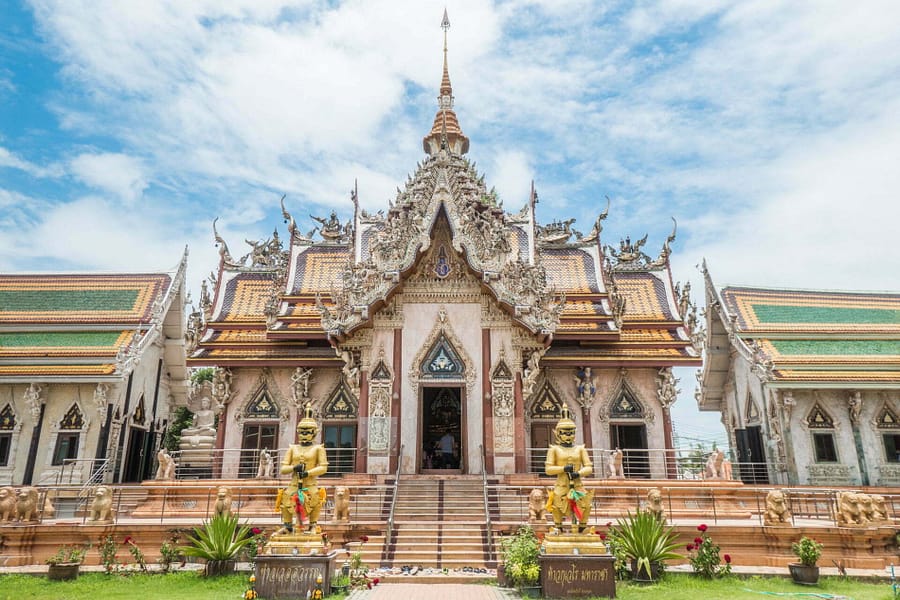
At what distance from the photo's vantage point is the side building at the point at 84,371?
53.1 feet

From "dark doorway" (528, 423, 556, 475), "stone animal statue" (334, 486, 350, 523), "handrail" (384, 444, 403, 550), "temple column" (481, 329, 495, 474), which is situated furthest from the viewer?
"dark doorway" (528, 423, 556, 475)

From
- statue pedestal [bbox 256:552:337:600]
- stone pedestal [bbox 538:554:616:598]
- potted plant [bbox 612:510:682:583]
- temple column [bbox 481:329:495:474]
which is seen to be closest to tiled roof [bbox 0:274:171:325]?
temple column [bbox 481:329:495:474]

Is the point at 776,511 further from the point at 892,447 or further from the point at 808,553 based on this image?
the point at 892,447

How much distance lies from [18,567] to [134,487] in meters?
3.24

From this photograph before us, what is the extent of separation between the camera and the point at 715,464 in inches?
571

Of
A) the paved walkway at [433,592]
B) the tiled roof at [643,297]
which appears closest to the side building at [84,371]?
the paved walkway at [433,592]

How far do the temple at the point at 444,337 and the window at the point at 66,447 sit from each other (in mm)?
3616

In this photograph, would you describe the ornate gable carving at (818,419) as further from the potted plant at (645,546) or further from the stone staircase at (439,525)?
the potted plant at (645,546)

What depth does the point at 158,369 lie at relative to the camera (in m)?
20.2

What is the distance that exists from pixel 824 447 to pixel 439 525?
11.4 metres

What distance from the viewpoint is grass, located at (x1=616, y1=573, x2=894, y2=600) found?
7.86m

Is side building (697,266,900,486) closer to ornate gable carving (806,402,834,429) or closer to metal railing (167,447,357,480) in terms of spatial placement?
ornate gable carving (806,402,834,429)

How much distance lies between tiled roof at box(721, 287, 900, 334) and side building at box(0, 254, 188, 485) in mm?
17468

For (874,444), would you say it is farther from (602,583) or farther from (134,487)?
(134,487)
